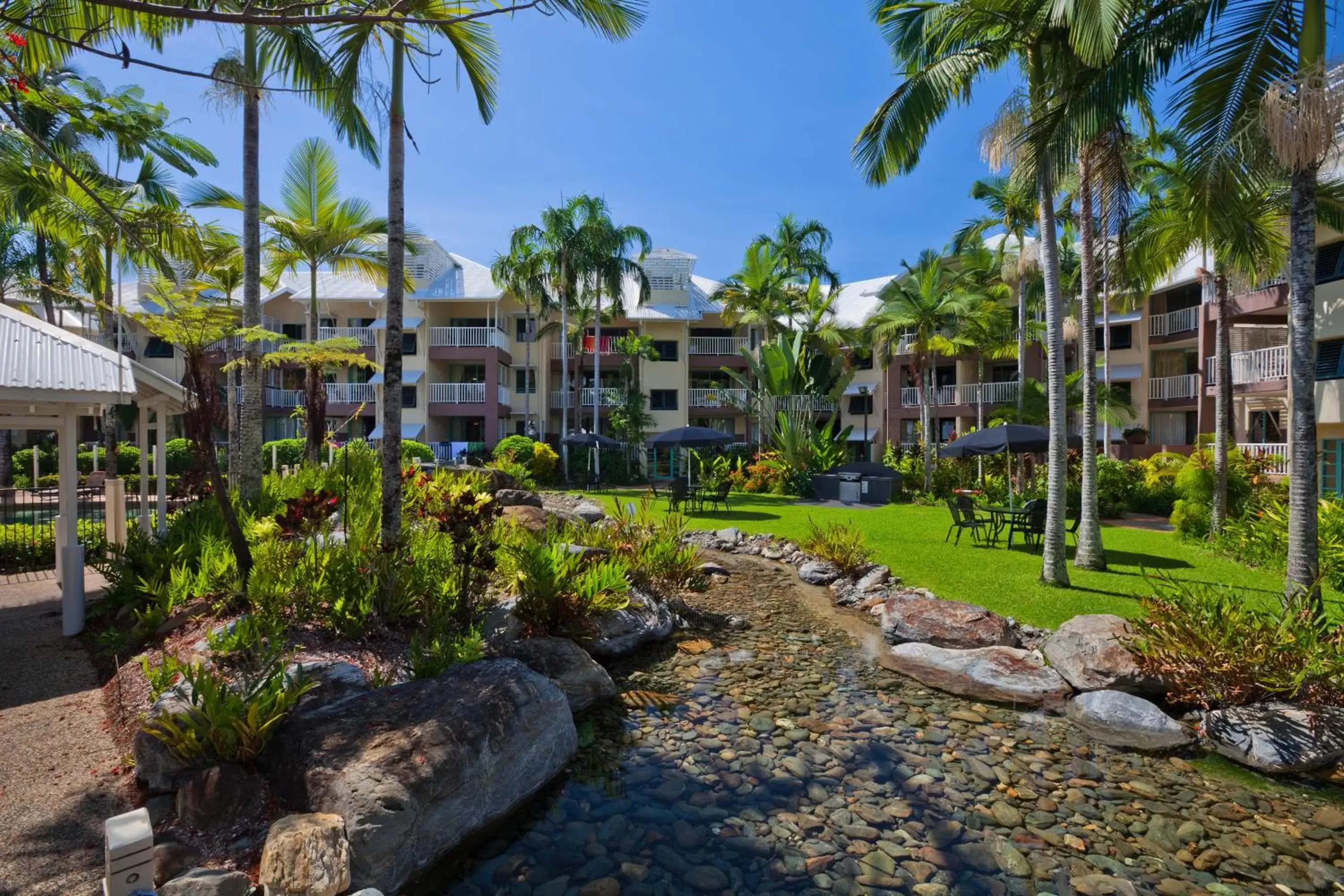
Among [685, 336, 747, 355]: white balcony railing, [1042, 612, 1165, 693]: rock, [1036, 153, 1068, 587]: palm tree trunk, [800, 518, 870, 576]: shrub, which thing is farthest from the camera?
[685, 336, 747, 355]: white balcony railing

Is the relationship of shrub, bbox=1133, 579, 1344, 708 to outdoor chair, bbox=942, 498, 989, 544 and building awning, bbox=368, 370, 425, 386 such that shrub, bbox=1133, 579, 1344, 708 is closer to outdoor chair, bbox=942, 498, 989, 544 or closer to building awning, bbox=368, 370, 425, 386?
outdoor chair, bbox=942, 498, 989, 544

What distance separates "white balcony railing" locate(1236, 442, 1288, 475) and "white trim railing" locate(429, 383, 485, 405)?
27.8 m

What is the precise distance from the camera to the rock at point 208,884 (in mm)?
3320

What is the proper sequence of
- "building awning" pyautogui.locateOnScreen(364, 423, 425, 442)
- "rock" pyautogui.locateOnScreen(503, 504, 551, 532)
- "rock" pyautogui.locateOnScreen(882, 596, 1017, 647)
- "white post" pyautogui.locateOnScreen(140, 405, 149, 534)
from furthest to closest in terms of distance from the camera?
"building awning" pyautogui.locateOnScreen(364, 423, 425, 442)
"rock" pyautogui.locateOnScreen(503, 504, 551, 532)
"white post" pyautogui.locateOnScreen(140, 405, 149, 534)
"rock" pyautogui.locateOnScreen(882, 596, 1017, 647)

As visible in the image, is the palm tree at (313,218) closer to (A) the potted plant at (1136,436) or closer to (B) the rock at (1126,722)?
(B) the rock at (1126,722)

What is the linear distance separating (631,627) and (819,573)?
484 cm

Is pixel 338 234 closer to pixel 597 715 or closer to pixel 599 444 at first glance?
pixel 599 444

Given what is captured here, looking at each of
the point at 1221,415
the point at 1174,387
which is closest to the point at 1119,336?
the point at 1174,387

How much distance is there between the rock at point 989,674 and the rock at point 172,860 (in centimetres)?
649

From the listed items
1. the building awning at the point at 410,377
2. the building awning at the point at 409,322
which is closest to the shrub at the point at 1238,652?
the building awning at the point at 410,377

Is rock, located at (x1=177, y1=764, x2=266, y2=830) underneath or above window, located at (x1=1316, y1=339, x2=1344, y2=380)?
underneath

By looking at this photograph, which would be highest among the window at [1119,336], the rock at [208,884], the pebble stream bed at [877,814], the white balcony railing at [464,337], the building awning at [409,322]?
the building awning at [409,322]

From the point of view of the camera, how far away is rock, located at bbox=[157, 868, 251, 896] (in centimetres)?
332

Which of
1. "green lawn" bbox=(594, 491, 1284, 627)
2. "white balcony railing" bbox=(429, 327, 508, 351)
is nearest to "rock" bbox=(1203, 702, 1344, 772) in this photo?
"green lawn" bbox=(594, 491, 1284, 627)
